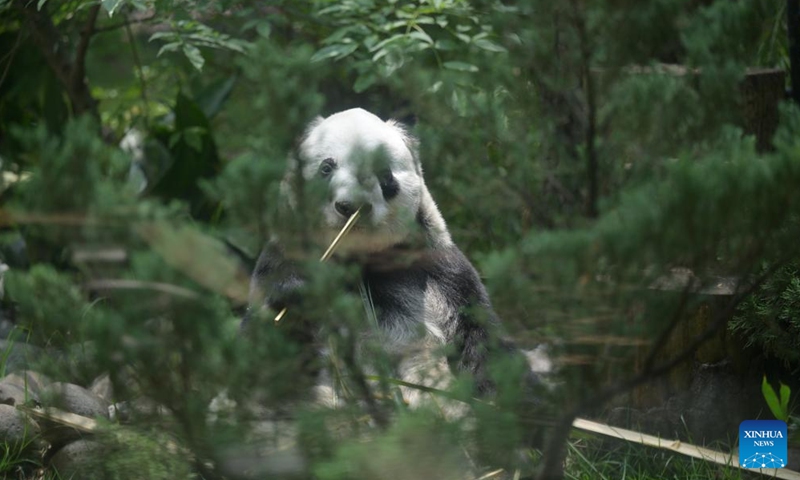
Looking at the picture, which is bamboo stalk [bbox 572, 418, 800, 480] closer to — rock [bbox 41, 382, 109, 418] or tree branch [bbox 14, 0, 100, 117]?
rock [bbox 41, 382, 109, 418]

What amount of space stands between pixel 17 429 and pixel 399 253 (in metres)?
1.73

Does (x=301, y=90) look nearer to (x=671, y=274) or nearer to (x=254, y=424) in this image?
(x=254, y=424)

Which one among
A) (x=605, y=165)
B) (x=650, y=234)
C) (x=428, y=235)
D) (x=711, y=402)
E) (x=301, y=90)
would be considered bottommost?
(x=711, y=402)

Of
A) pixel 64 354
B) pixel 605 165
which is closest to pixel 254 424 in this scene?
pixel 64 354

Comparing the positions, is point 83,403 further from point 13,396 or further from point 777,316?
point 777,316

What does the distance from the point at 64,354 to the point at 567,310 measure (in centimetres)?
124

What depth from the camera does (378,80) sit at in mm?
4215

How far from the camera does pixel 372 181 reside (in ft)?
9.04

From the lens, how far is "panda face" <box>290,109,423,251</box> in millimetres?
2994

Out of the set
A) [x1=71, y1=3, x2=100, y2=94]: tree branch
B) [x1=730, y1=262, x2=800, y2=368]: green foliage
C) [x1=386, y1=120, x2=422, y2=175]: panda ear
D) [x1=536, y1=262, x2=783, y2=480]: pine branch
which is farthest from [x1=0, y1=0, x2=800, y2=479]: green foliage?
[x1=71, y1=3, x2=100, y2=94]: tree branch

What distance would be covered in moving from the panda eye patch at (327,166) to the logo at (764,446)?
6.12 feet

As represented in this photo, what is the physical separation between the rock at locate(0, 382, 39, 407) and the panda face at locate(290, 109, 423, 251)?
1658 mm

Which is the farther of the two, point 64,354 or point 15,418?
point 15,418

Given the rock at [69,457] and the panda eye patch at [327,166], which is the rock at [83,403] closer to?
the rock at [69,457]
